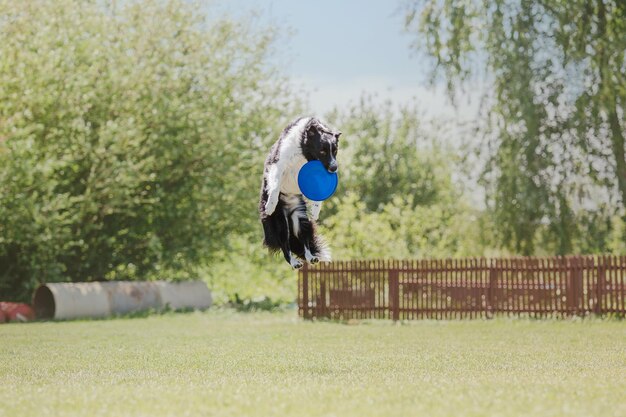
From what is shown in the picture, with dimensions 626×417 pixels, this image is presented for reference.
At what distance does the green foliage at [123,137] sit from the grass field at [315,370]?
5683 millimetres

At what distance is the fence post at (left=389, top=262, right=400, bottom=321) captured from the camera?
73.6 feet

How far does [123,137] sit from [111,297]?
4507 millimetres

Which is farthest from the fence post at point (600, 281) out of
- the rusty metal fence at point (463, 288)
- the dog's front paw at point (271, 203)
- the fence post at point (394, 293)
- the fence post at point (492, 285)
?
the dog's front paw at point (271, 203)

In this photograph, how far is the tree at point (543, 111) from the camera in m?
25.1

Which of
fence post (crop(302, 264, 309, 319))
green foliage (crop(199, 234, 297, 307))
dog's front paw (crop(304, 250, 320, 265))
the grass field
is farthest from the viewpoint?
green foliage (crop(199, 234, 297, 307))

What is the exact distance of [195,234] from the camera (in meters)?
28.6

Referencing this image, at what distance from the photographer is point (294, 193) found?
352 inches

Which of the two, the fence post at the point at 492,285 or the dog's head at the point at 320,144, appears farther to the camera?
the fence post at the point at 492,285

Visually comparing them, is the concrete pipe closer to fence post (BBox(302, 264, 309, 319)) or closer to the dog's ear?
fence post (BBox(302, 264, 309, 319))

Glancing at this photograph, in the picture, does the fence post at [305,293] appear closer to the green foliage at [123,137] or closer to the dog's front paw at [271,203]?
the green foliage at [123,137]

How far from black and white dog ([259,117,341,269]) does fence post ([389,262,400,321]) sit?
530 inches

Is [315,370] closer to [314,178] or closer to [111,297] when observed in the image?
[314,178]

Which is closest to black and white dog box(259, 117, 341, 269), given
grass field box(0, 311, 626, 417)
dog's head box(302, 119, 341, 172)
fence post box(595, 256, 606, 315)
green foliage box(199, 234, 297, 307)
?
dog's head box(302, 119, 341, 172)

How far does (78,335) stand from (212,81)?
13109mm
